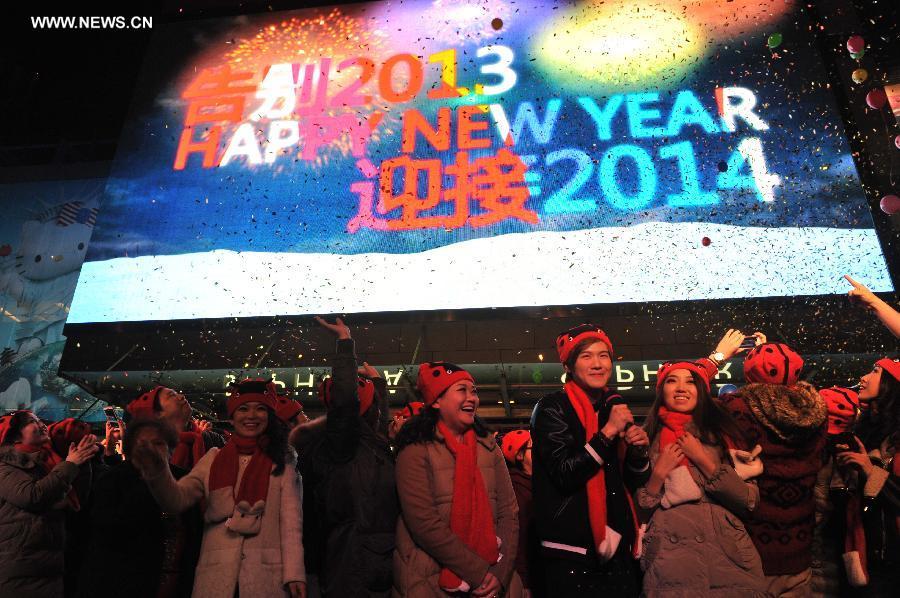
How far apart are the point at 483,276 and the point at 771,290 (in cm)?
368

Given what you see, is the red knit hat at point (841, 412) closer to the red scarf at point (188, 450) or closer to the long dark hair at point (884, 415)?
the long dark hair at point (884, 415)

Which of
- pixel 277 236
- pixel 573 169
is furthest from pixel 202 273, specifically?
pixel 573 169

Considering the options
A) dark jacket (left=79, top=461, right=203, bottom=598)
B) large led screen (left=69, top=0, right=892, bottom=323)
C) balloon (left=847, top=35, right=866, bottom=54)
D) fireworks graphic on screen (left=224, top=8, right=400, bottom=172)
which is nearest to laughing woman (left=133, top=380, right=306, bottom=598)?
dark jacket (left=79, top=461, right=203, bottom=598)

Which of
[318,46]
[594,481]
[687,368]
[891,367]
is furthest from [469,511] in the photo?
[318,46]

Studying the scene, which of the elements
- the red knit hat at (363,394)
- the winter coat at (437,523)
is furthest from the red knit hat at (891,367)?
the red knit hat at (363,394)

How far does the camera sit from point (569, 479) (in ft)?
8.68

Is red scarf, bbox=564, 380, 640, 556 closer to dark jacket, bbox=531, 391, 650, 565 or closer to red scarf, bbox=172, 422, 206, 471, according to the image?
dark jacket, bbox=531, 391, 650, 565

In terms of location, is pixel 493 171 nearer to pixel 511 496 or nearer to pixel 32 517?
pixel 511 496

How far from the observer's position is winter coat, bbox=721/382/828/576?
10.0ft

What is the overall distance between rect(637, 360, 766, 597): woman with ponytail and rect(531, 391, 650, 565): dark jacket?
0.14 meters

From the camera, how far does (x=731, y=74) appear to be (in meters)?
9.63

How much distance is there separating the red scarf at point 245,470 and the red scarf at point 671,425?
1.95 m

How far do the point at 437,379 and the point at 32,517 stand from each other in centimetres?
269

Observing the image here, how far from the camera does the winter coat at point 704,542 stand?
266 centimetres
